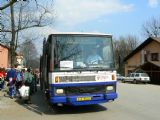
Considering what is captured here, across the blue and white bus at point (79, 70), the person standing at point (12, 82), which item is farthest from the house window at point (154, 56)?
the blue and white bus at point (79, 70)

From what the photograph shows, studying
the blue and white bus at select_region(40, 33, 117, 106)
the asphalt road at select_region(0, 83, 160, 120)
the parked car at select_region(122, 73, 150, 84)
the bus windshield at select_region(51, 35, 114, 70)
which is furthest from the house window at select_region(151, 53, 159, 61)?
the blue and white bus at select_region(40, 33, 117, 106)

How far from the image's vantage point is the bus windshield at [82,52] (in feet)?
47.3

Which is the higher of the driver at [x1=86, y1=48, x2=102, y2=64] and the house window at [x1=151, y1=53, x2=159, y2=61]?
the house window at [x1=151, y1=53, x2=159, y2=61]

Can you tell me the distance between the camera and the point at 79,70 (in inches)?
565

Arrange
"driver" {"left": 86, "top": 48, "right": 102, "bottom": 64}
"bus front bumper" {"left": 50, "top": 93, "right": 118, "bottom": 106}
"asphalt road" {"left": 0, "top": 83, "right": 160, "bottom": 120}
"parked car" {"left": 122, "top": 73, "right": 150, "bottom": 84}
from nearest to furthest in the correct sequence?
"asphalt road" {"left": 0, "top": 83, "right": 160, "bottom": 120}
"bus front bumper" {"left": 50, "top": 93, "right": 118, "bottom": 106}
"driver" {"left": 86, "top": 48, "right": 102, "bottom": 64}
"parked car" {"left": 122, "top": 73, "right": 150, "bottom": 84}

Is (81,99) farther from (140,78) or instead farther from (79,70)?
(140,78)

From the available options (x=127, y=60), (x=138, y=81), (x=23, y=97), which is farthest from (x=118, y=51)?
(x=23, y=97)

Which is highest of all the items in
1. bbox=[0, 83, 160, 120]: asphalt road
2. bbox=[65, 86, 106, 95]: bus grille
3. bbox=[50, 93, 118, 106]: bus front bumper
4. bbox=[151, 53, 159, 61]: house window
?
bbox=[151, 53, 159, 61]: house window

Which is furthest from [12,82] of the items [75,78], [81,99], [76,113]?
[81,99]

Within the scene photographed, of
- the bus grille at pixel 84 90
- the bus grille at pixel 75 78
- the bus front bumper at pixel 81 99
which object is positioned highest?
the bus grille at pixel 75 78

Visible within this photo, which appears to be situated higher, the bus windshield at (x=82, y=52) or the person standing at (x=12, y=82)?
the bus windshield at (x=82, y=52)

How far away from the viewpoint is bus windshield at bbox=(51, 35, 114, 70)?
568 inches

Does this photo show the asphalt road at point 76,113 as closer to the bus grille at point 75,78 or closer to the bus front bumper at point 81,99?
the bus front bumper at point 81,99

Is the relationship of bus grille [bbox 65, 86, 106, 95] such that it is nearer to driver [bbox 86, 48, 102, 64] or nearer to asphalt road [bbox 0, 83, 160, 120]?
asphalt road [bbox 0, 83, 160, 120]
